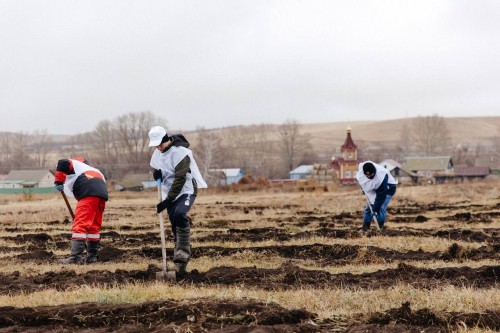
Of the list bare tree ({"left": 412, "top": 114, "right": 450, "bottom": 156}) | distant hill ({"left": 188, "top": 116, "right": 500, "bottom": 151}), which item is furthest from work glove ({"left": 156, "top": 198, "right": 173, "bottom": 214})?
distant hill ({"left": 188, "top": 116, "right": 500, "bottom": 151})

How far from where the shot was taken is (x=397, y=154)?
393ft

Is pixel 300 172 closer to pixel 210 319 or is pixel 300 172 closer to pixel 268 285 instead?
pixel 268 285

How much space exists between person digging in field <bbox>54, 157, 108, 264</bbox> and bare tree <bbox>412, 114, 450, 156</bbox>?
11690cm

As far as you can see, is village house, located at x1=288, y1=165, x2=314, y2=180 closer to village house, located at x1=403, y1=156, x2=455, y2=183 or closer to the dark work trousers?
village house, located at x1=403, y1=156, x2=455, y2=183

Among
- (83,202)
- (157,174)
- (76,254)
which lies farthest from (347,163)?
(157,174)

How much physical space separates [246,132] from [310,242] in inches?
5096

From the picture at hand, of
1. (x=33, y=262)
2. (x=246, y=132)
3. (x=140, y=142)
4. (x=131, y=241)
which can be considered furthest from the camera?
(x=246, y=132)

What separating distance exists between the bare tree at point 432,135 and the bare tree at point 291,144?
1010 inches

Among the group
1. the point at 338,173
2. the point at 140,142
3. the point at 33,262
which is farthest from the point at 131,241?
the point at 140,142

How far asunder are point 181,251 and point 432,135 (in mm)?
124535

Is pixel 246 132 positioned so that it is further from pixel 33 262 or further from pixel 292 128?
pixel 33 262

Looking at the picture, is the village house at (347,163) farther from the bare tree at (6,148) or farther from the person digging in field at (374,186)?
the person digging in field at (374,186)

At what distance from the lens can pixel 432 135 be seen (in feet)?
Result: 414

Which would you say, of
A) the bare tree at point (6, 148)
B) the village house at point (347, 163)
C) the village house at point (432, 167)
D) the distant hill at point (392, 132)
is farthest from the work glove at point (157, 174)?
the distant hill at point (392, 132)
